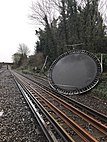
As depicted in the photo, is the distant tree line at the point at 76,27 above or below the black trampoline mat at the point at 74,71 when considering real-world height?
above

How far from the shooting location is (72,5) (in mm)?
29141

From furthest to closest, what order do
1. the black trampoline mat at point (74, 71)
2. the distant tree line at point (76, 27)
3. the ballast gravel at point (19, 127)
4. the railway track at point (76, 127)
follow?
the distant tree line at point (76, 27) → the black trampoline mat at point (74, 71) → the ballast gravel at point (19, 127) → the railway track at point (76, 127)

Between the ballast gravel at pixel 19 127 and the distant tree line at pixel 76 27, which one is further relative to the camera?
the distant tree line at pixel 76 27

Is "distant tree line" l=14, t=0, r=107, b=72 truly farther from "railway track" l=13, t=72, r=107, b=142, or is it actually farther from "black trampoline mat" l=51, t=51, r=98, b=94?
"railway track" l=13, t=72, r=107, b=142

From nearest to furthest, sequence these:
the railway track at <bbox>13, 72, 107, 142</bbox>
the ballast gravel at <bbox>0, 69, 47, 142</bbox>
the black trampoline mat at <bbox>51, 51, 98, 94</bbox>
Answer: the railway track at <bbox>13, 72, 107, 142</bbox> < the ballast gravel at <bbox>0, 69, 47, 142</bbox> < the black trampoline mat at <bbox>51, 51, 98, 94</bbox>

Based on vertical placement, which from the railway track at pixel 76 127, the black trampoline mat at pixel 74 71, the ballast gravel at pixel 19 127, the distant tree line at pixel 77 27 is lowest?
the ballast gravel at pixel 19 127

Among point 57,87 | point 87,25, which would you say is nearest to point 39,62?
point 87,25

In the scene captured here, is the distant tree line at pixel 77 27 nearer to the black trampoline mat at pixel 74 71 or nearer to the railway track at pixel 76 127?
the black trampoline mat at pixel 74 71

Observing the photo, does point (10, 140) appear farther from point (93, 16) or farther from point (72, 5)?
point (72, 5)

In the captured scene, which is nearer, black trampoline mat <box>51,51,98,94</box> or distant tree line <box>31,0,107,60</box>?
black trampoline mat <box>51,51,98,94</box>

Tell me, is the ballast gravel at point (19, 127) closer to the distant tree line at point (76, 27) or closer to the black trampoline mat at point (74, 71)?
the black trampoline mat at point (74, 71)

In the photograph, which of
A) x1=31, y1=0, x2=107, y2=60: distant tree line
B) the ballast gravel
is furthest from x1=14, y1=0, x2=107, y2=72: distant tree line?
the ballast gravel

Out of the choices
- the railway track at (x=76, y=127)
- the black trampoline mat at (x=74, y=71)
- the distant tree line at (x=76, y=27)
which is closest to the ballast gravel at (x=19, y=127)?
the railway track at (x=76, y=127)

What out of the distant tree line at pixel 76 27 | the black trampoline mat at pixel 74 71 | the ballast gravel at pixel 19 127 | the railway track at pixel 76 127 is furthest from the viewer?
the distant tree line at pixel 76 27
